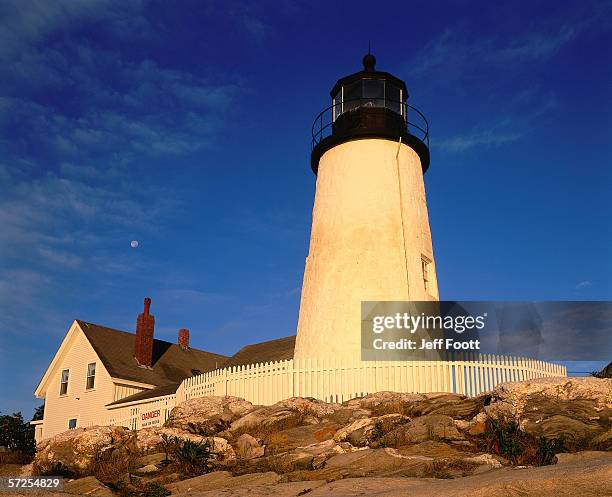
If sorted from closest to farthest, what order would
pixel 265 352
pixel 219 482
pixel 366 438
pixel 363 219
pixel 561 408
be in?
pixel 219 482 < pixel 561 408 < pixel 366 438 < pixel 363 219 < pixel 265 352

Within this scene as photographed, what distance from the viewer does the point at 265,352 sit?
32781mm

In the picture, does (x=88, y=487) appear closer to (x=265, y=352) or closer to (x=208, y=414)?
(x=208, y=414)

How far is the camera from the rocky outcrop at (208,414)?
17498mm

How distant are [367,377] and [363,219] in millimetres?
5255

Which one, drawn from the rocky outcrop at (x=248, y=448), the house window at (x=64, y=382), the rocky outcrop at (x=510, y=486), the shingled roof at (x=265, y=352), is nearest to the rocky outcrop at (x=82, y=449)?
the rocky outcrop at (x=248, y=448)

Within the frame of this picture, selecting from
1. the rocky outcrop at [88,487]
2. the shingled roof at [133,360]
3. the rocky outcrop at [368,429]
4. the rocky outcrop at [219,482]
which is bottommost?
the rocky outcrop at [88,487]

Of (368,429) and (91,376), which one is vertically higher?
(91,376)

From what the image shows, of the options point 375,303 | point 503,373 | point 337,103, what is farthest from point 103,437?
point 337,103

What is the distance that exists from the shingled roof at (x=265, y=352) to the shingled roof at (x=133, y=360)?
3.57 meters

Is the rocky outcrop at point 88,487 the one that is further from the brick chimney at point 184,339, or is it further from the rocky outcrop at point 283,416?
the brick chimney at point 184,339

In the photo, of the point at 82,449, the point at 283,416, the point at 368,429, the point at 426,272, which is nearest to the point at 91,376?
the point at 426,272

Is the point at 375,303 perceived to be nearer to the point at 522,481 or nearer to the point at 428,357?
the point at 428,357

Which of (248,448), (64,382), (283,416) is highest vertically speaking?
(64,382)

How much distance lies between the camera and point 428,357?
2194 cm
